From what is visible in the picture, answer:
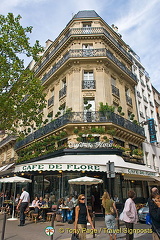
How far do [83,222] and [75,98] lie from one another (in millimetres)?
10527

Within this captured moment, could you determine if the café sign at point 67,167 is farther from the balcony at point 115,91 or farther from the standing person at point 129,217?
the balcony at point 115,91

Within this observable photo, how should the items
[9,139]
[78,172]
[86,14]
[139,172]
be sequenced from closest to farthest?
[139,172]
[78,172]
[86,14]
[9,139]

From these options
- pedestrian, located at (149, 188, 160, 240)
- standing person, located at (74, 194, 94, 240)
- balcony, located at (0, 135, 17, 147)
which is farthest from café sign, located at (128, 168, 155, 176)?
balcony, located at (0, 135, 17, 147)

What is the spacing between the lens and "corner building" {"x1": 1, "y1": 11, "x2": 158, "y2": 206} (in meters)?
11.6

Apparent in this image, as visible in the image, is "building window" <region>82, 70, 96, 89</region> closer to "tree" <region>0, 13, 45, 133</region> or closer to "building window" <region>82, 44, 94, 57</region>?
"building window" <region>82, 44, 94, 57</region>

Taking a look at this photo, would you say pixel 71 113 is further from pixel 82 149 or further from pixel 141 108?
pixel 141 108

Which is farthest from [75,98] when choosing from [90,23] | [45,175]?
[90,23]

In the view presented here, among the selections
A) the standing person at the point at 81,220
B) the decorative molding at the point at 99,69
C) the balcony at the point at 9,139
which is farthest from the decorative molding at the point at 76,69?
the standing person at the point at 81,220

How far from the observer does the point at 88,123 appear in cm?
1282

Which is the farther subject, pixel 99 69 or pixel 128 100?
pixel 128 100

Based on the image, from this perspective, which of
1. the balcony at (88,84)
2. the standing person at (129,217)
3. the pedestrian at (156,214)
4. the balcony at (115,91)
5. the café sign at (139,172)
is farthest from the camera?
the balcony at (115,91)

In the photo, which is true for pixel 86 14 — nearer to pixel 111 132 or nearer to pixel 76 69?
pixel 76 69

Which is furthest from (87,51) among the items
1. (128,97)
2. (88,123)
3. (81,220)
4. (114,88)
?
(81,220)

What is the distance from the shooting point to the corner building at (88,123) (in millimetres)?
11633
